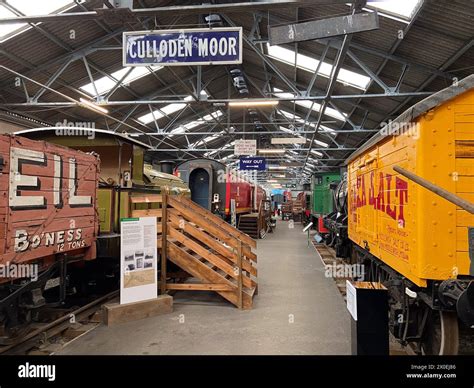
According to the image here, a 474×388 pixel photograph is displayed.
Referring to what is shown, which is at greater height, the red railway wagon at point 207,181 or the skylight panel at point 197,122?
the skylight panel at point 197,122

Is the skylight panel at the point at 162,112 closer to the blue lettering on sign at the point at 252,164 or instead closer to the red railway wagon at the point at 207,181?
the blue lettering on sign at the point at 252,164

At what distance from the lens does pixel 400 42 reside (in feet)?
27.0

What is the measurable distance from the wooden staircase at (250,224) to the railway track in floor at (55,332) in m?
11.1

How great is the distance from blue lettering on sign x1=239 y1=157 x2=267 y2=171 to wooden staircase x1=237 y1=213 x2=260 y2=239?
2822 millimetres

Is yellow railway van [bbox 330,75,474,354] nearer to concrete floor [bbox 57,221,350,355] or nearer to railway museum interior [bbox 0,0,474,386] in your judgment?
railway museum interior [bbox 0,0,474,386]

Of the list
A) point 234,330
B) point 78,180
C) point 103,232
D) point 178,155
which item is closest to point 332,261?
point 234,330

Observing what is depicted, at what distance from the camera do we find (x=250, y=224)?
1598cm

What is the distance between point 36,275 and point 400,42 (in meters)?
9.81

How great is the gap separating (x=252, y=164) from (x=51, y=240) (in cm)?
1391

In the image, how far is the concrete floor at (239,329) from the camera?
3.81 metres

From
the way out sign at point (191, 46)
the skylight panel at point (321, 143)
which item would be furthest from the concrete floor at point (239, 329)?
the skylight panel at point (321, 143)

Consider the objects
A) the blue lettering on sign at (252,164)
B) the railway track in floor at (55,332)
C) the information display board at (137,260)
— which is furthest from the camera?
the blue lettering on sign at (252,164)

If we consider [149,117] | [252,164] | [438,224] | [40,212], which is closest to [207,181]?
[252,164]
